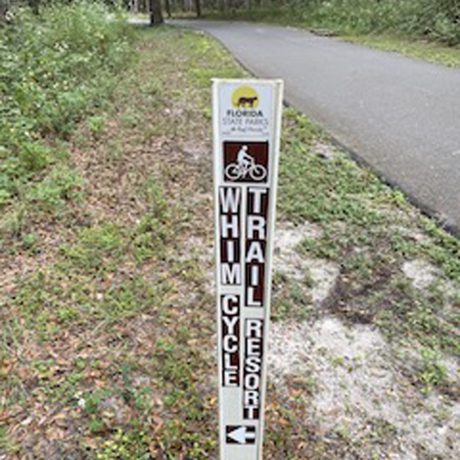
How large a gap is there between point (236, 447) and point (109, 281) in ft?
5.00

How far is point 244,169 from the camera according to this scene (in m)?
1.13

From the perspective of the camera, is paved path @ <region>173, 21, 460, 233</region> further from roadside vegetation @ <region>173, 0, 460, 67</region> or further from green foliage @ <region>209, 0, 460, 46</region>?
green foliage @ <region>209, 0, 460, 46</region>

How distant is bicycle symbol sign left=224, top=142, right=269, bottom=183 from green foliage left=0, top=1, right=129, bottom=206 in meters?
2.93

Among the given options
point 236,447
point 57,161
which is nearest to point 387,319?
point 236,447

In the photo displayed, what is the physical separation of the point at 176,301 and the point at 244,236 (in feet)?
5.09

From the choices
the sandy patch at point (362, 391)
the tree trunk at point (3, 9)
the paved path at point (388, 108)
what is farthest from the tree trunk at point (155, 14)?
the sandy patch at point (362, 391)

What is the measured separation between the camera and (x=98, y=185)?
13.0ft

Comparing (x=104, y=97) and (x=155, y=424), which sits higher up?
(x=104, y=97)

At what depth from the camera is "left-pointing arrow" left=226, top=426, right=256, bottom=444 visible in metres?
1.52

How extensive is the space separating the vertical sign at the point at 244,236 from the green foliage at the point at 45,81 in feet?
9.22

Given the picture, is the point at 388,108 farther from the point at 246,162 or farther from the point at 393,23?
the point at 393,23

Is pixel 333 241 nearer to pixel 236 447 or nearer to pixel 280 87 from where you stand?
pixel 236 447

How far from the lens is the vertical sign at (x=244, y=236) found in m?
1.07

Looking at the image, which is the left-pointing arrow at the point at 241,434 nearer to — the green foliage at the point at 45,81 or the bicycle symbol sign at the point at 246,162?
the bicycle symbol sign at the point at 246,162
